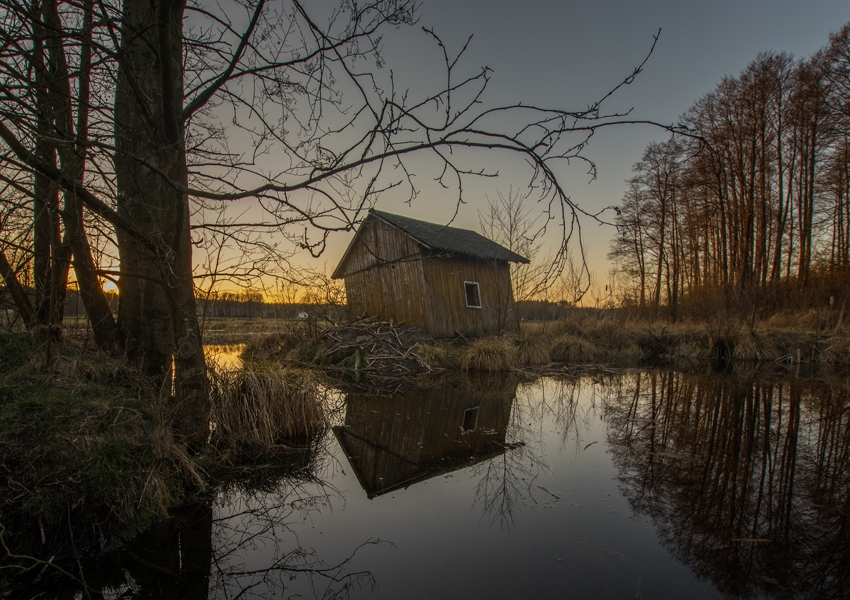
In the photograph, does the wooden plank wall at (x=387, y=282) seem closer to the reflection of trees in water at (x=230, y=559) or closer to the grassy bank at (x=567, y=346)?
the grassy bank at (x=567, y=346)

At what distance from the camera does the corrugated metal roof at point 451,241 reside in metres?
16.1

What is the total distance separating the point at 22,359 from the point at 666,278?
24.8 meters

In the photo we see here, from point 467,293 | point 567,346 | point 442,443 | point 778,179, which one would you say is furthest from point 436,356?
point 778,179

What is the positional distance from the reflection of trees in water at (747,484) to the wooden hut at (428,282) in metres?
8.79

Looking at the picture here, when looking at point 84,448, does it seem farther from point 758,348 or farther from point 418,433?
point 758,348

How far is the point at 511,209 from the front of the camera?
16.9m

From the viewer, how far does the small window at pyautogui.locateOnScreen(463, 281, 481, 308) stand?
17.6 m

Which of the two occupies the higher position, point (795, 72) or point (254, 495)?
point (795, 72)

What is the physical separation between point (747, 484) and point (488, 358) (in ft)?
28.6

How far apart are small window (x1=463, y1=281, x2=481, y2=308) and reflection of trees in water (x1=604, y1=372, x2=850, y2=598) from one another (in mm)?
9719

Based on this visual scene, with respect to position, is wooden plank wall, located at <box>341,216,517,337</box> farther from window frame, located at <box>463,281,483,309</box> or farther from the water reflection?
the water reflection

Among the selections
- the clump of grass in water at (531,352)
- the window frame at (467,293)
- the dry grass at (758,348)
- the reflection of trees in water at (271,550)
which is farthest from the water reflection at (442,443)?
the dry grass at (758,348)

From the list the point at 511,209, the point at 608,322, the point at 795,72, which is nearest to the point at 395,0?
the point at 511,209

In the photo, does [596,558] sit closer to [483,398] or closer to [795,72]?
[483,398]
